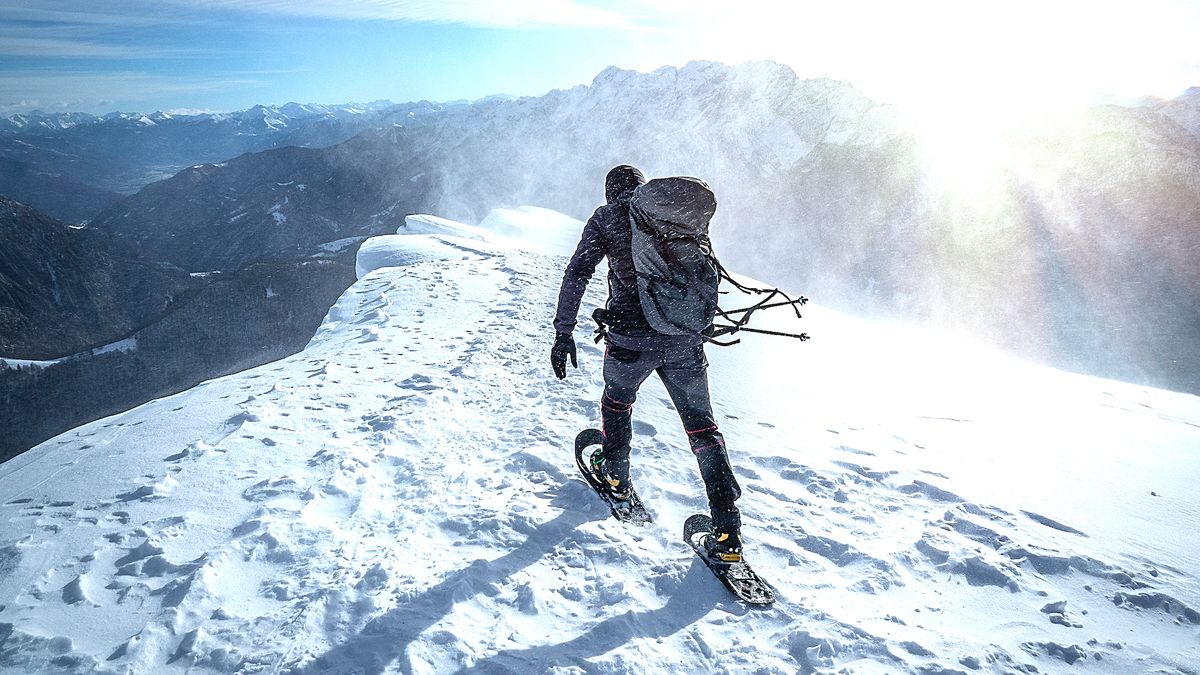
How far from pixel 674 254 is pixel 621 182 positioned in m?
0.94

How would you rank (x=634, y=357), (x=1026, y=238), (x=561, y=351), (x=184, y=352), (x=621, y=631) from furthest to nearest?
1. (x=1026, y=238)
2. (x=184, y=352)
3. (x=561, y=351)
4. (x=634, y=357)
5. (x=621, y=631)

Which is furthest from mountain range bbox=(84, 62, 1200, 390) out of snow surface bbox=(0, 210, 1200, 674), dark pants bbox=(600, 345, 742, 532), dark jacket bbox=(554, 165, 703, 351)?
dark jacket bbox=(554, 165, 703, 351)

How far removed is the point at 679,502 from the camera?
5.46 m

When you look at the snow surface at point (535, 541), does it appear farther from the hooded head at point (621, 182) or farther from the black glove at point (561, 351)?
the hooded head at point (621, 182)

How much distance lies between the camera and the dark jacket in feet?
14.4

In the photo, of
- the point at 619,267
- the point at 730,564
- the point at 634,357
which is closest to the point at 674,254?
the point at 619,267

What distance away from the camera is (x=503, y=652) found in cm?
345

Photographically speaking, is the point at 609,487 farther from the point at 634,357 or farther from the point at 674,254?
the point at 674,254

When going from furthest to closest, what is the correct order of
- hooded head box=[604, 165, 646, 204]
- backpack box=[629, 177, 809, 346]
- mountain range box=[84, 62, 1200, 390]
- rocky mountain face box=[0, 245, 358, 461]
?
rocky mountain face box=[0, 245, 358, 461] → mountain range box=[84, 62, 1200, 390] → hooded head box=[604, 165, 646, 204] → backpack box=[629, 177, 809, 346]

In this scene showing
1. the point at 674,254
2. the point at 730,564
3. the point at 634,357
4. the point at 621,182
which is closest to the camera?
the point at 674,254

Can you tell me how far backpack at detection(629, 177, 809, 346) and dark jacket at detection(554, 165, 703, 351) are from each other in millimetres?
167

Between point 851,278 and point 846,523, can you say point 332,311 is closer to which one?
point 846,523

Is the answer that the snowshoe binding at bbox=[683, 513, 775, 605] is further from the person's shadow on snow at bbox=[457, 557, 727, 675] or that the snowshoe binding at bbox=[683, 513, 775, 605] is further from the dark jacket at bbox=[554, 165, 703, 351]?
the dark jacket at bbox=[554, 165, 703, 351]

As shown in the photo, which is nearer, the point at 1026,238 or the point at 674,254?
the point at 674,254
